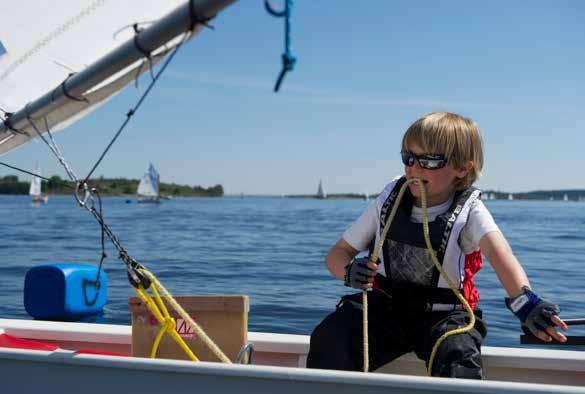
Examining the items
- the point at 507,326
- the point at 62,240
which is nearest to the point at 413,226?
the point at 507,326

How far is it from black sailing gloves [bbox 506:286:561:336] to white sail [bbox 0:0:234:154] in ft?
4.94

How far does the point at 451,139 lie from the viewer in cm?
259

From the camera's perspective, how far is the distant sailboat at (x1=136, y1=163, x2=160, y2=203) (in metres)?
65.9

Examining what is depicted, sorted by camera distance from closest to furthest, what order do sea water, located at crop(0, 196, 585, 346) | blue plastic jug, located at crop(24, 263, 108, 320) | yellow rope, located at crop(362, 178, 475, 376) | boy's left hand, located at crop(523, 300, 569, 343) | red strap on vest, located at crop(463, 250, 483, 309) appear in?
boy's left hand, located at crop(523, 300, 569, 343) → yellow rope, located at crop(362, 178, 475, 376) → red strap on vest, located at crop(463, 250, 483, 309) → blue plastic jug, located at crop(24, 263, 108, 320) → sea water, located at crop(0, 196, 585, 346)

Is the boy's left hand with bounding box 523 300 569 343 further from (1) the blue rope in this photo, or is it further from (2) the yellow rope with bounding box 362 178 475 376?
(1) the blue rope

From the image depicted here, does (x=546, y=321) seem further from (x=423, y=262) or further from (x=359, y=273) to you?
(x=359, y=273)

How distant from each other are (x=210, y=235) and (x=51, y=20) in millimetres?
18599

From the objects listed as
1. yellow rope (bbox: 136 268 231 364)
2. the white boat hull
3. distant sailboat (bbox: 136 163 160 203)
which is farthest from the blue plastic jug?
distant sailboat (bbox: 136 163 160 203)

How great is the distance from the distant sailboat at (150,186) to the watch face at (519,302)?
65.1 m

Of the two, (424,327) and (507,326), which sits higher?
(424,327)

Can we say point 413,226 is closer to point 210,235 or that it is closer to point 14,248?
point 14,248

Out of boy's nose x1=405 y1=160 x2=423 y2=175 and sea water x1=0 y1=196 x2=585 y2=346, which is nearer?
boy's nose x1=405 y1=160 x2=423 y2=175

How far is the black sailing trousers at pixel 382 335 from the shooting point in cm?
250

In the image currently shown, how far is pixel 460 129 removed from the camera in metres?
2.61
